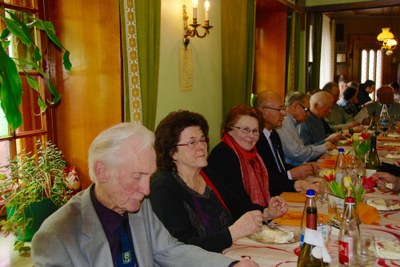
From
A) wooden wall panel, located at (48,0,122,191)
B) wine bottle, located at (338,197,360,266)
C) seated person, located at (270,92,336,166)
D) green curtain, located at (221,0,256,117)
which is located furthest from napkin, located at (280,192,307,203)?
green curtain, located at (221,0,256,117)

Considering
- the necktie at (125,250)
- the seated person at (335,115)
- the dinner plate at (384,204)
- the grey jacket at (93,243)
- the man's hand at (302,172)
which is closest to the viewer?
the grey jacket at (93,243)

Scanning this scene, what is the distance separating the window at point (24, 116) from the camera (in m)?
2.31

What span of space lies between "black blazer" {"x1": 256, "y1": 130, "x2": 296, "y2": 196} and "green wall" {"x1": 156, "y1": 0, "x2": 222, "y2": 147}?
0.80 m

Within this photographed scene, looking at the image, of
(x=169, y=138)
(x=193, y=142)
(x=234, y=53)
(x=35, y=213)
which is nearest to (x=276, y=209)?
(x=193, y=142)

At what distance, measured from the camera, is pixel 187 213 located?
192cm

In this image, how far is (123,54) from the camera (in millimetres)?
2701

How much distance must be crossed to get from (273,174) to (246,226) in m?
1.25

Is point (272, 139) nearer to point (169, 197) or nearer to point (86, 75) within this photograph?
point (86, 75)

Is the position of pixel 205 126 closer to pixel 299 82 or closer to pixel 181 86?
pixel 181 86

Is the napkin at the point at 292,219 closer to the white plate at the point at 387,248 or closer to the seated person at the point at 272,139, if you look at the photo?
the white plate at the point at 387,248

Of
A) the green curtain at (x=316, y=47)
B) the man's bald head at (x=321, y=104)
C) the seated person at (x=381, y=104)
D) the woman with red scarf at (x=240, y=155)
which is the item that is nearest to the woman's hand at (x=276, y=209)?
the woman with red scarf at (x=240, y=155)

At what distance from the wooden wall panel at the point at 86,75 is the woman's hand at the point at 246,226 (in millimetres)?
1241

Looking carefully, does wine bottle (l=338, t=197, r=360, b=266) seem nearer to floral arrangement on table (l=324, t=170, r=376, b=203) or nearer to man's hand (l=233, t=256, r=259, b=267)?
man's hand (l=233, t=256, r=259, b=267)

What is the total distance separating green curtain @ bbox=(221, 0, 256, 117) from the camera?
4.32 meters
